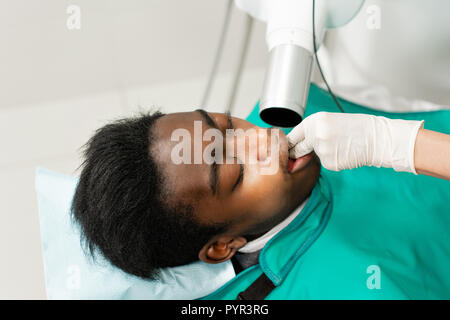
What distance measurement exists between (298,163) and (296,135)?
0.21 feet

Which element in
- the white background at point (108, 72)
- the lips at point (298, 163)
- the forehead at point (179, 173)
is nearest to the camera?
the forehead at point (179, 173)

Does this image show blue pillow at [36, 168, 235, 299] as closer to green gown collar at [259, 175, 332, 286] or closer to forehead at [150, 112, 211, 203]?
green gown collar at [259, 175, 332, 286]

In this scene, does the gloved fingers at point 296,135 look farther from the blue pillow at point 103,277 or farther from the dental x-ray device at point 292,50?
the blue pillow at point 103,277

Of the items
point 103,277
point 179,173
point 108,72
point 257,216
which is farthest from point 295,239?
point 108,72

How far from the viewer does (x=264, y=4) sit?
101 centimetres

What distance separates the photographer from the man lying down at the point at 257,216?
84cm

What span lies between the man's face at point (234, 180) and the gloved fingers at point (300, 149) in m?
0.03

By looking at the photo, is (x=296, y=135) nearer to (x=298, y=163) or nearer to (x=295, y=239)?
(x=298, y=163)

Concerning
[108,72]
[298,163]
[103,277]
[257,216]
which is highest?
[108,72]

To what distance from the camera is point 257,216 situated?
911 mm

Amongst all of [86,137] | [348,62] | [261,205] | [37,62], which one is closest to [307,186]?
[261,205]

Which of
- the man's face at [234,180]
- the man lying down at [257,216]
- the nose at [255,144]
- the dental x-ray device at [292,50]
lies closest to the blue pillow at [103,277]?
the man lying down at [257,216]

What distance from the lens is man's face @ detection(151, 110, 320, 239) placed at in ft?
2.70

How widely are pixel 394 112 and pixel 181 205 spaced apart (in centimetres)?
74
